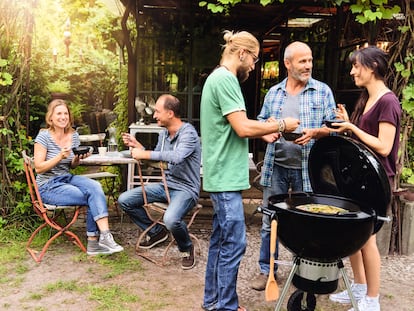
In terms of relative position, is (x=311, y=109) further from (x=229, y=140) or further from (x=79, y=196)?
(x=79, y=196)

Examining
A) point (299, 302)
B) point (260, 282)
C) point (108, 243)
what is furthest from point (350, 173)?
point (108, 243)

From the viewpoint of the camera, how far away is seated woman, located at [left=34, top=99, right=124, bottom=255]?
3.38 meters

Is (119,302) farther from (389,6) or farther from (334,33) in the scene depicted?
(334,33)

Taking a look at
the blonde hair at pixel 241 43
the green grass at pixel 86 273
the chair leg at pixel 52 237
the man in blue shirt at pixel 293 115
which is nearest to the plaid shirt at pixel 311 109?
the man in blue shirt at pixel 293 115

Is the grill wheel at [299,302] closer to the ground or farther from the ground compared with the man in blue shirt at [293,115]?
closer to the ground

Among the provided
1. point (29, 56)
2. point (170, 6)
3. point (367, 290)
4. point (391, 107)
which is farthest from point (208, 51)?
point (367, 290)

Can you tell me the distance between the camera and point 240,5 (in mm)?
5211

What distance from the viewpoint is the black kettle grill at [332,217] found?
1934 mm

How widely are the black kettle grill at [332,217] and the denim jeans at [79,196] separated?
5.58ft

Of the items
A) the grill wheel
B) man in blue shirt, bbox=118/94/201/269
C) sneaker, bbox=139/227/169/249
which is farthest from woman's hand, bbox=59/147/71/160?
the grill wheel

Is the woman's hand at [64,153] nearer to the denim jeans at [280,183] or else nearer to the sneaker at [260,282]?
the denim jeans at [280,183]

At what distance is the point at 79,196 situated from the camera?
339 cm

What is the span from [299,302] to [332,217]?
769 mm

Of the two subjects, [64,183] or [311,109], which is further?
[64,183]
